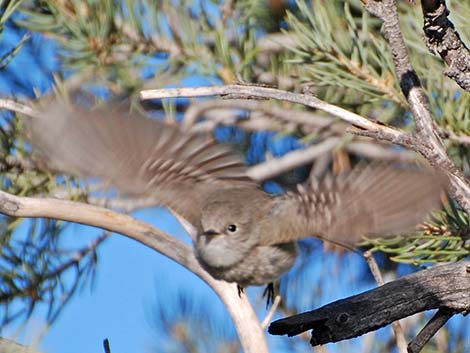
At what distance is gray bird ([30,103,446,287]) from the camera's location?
3.39ft

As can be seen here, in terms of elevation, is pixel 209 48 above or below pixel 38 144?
above

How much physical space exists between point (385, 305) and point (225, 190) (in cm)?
53

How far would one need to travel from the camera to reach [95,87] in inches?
57.1

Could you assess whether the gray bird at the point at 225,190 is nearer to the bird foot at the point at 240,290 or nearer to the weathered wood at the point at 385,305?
the bird foot at the point at 240,290

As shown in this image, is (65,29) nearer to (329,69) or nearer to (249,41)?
(249,41)

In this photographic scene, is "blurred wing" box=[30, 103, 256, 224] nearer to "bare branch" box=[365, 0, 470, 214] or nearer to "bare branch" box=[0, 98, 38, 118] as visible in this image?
"bare branch" box=[0, 98, 38, 118]

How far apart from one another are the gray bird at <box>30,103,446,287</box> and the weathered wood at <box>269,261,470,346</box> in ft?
0.40

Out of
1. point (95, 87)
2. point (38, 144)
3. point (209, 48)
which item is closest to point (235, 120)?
point (209, 48)

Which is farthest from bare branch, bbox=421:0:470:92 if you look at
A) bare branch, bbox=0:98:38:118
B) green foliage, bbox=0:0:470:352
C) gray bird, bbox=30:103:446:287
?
bare branch, bbox=0:98:38:118

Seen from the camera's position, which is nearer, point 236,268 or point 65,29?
point 236,268

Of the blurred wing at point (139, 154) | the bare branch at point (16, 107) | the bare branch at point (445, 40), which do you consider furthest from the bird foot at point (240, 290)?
the bare branch at point (445, 40)

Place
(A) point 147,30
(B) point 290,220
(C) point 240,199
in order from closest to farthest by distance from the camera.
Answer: (B) point 290,220, (C) point 240,199, (A) point 147,30

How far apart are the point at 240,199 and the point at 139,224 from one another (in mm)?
230

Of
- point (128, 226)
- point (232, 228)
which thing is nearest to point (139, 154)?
point (128, 226)
